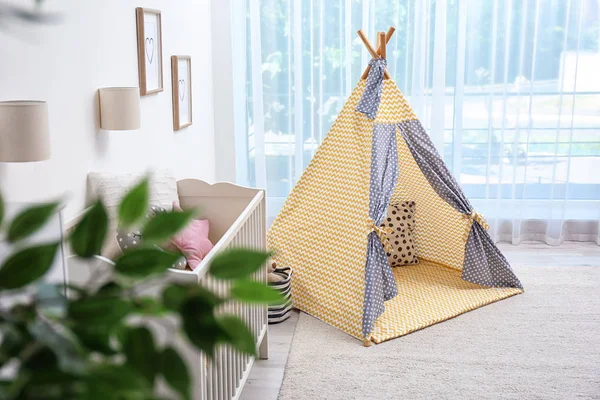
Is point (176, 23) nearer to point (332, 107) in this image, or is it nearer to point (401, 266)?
point (332, 107)

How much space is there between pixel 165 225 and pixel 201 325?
0.07 metres

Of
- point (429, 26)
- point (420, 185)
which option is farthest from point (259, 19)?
point (420, 185)

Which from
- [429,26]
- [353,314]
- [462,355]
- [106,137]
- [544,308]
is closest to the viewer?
[106,137]

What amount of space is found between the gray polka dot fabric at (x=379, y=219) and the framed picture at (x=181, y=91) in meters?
1.00

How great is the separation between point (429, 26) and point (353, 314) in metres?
2.05

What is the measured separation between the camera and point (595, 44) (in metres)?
4.32

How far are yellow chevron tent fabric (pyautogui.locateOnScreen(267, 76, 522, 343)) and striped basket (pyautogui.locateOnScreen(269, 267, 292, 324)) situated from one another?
0.10m

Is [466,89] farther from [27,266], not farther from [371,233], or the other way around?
[27,266]

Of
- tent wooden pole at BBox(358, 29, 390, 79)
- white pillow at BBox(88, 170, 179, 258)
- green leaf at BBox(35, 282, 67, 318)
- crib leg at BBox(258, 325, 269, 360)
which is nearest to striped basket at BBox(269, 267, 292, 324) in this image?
crib leg at BBox(258, 325, 269, 360)

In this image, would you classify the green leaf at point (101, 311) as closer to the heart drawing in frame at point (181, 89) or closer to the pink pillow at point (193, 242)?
the pink pillow at point (193, 242)

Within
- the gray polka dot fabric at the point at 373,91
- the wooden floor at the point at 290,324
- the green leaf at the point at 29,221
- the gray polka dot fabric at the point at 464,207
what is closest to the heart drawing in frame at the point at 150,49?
the gray polka dot fabric at the point at 373,91

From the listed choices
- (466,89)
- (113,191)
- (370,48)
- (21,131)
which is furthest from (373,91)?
(21,131)

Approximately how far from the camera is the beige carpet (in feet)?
8.60

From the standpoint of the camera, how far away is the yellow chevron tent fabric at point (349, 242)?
126 inches
